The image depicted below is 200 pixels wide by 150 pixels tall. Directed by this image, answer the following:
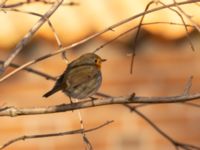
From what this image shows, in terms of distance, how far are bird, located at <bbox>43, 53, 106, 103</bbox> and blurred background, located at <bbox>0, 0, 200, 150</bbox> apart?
1065 mm

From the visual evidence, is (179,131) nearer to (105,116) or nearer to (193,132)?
(193,132)

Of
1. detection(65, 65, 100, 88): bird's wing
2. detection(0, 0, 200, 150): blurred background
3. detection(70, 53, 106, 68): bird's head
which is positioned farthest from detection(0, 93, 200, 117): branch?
detection(0, 0, 200, 150): blurred background

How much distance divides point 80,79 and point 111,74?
187cm

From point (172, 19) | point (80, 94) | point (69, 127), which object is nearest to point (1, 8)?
point (80, 94)

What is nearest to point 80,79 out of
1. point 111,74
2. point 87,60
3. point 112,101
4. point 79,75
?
point 79,75

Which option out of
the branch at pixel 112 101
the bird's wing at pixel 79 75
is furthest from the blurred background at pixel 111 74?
the branch at pixel 112 101

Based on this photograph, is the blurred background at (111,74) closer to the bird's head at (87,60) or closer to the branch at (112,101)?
the bird's head at (87,60)

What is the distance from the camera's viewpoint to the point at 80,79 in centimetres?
460

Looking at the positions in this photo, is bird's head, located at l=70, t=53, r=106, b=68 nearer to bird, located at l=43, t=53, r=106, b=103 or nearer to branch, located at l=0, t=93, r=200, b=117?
bird, located at l=43, t=53, r=106, b=103

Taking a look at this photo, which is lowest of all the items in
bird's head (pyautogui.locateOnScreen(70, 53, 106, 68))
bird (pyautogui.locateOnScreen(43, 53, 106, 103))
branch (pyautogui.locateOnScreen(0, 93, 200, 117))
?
branch (pyautogui.locateOnScreen(0, 93, 200, 117))

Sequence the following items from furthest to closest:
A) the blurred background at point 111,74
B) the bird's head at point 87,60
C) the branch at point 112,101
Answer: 1. the blurred background at point 111,74
2. the bird's head at point 87,60
3. the branch at point 112,101

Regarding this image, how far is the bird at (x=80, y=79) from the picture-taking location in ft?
14.6

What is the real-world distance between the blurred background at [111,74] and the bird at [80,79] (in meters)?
1.07

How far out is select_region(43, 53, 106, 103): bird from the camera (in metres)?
4.44
